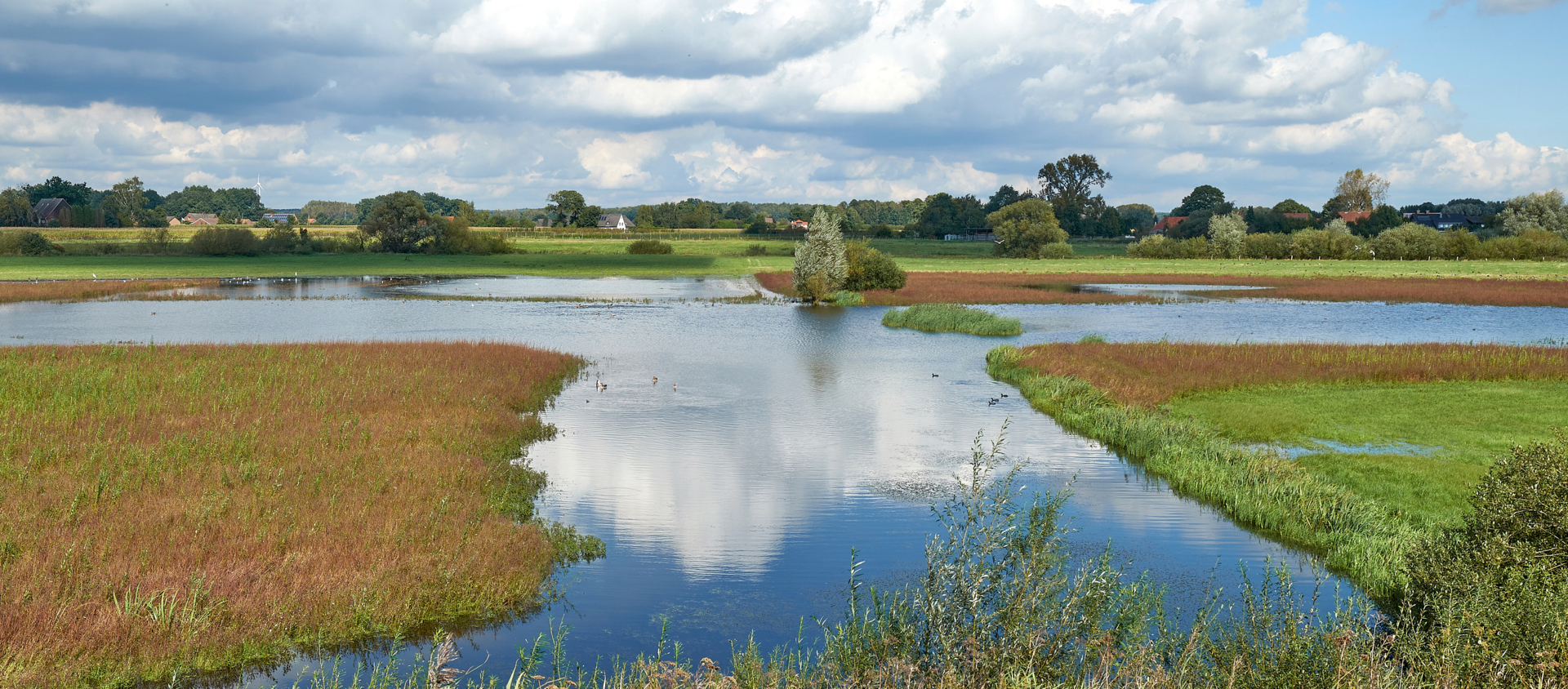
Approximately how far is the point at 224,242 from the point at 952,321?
11319cm

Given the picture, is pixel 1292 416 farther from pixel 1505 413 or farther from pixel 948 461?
pixel 948 461

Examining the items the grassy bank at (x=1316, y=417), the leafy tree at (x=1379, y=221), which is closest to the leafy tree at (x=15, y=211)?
the grassy bank at (x=1316, y=417)

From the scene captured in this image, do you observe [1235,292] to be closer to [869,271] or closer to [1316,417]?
[869,271]

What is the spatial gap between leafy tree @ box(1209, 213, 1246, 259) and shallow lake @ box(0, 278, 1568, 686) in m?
84.0

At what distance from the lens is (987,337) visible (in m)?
46.5

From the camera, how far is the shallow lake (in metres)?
13.2

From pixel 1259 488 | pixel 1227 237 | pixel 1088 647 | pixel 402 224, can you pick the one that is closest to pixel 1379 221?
pixel 1227 237

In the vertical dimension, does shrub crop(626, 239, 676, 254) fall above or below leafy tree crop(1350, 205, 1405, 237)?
below

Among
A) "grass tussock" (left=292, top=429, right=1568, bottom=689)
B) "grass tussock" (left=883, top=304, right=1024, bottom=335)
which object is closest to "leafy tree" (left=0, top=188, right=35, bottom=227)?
"grass tussock" (left=883, top=304, right=1024, bottom=335)

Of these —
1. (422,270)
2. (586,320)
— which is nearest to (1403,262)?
(586,320)

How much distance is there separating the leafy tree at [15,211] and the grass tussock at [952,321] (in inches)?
7068

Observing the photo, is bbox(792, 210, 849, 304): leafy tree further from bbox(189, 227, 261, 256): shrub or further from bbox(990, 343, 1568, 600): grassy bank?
bbox(189, 227, 261, 256): shrub

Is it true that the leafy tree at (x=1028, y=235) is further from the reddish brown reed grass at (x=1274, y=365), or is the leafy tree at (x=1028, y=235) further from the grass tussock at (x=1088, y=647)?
the grass tussock at (x=1088, y=647)

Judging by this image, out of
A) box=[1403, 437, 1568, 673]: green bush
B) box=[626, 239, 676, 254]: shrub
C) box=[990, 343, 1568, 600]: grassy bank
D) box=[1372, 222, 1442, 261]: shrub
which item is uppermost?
box=[1372, 222, 1442, 261]: shrub
